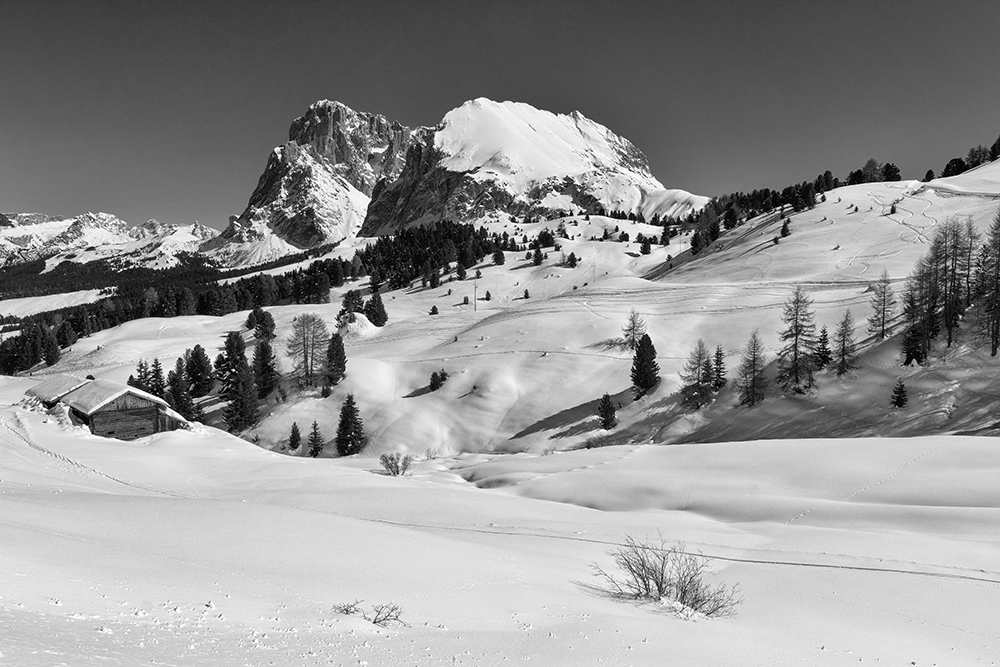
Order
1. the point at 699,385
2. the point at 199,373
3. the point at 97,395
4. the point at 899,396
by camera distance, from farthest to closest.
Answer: the point at 199,373, the point at 699,385, the point at 899,396, the point at 97,395

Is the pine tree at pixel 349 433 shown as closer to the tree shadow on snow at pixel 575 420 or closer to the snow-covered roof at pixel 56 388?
the tree shadow on snow at pixel 575 420

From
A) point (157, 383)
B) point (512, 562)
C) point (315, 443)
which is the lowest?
point (315, 443)

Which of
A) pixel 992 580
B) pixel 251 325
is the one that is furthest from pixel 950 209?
pixel 251 325

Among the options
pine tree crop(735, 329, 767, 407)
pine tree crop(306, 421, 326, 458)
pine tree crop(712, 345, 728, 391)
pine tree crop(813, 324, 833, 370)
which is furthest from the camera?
pine tree crop(306, 421, 326, 458)

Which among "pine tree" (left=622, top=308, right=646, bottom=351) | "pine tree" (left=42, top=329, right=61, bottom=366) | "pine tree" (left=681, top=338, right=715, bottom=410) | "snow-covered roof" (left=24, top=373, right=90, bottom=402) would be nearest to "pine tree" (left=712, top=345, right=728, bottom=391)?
"pine tree" (left=681, top=338, right=715, bottom=410)

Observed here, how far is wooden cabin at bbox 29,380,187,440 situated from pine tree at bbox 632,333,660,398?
Answer: 4937 cm

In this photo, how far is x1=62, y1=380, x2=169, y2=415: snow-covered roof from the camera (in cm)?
4534

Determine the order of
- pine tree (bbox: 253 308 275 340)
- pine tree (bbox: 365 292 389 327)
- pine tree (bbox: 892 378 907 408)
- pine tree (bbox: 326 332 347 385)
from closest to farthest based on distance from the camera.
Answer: pine tree (bbox: 892 378 907 408), pine tree (bbox: 326 332 347 385), pine tree (bbox: 253 308 275 340), pine tree (bbox: 365 292 389 327)

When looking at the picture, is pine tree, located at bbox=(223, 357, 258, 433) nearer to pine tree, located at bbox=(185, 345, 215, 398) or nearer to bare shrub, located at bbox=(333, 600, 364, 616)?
pine tree, located at bbox=(185, 345, 215, 398)

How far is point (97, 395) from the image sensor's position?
46.8 metres

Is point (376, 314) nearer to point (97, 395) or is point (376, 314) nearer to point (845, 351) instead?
point (97, 395)

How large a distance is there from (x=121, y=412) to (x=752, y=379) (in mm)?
60984

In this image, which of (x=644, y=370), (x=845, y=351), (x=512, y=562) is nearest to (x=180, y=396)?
(x=644, y=370)

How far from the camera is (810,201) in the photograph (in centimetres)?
14238
